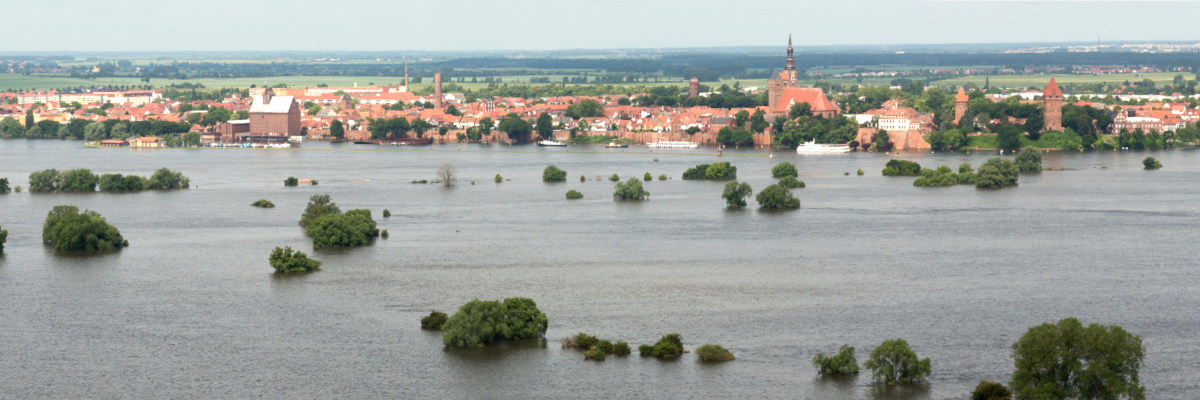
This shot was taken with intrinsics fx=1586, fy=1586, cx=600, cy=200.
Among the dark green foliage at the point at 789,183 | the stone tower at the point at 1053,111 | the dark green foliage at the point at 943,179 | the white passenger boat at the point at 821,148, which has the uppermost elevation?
the stone tower at the point at 1053,111

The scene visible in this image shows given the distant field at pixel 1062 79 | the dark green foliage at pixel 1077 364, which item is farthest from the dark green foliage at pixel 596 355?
the distant field at pixel 1062 79

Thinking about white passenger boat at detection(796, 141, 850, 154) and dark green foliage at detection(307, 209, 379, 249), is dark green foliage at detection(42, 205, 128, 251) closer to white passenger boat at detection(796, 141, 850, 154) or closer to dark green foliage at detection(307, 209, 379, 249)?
dark green foliage at detection(307, 209, 379, 249)

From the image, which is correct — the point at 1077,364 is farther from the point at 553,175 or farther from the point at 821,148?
the point at 821,148

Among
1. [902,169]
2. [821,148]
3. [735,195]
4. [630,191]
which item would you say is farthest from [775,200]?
[821,148]

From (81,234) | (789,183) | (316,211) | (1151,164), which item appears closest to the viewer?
(81,234)

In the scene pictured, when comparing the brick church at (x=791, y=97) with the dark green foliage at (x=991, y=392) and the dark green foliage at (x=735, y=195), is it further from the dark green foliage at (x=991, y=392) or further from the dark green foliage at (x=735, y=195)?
the dark green foliage at (x=991, y=392)

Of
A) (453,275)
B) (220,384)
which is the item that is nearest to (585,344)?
(220,384)
